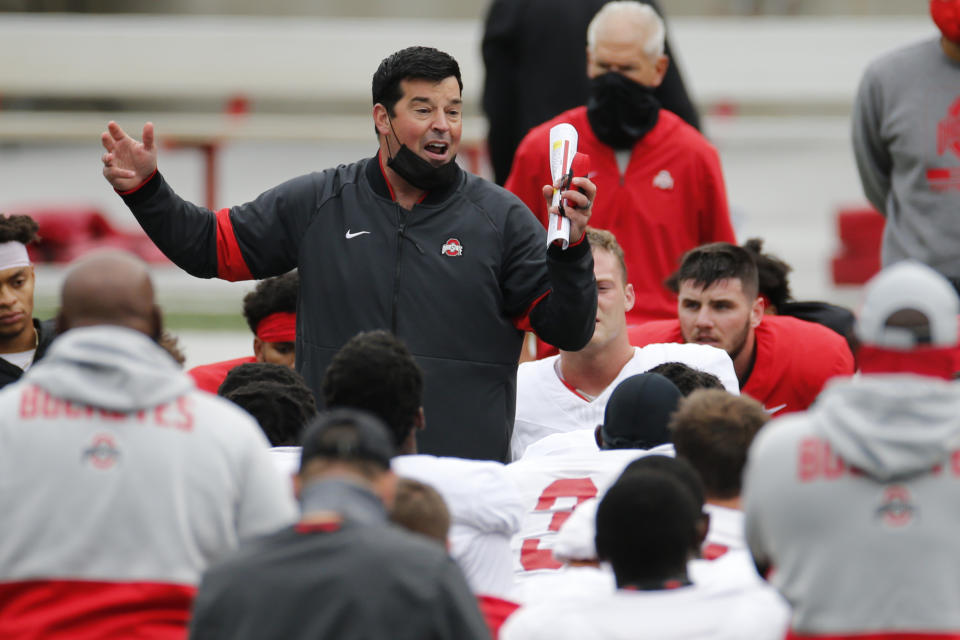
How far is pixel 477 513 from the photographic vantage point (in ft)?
12.3

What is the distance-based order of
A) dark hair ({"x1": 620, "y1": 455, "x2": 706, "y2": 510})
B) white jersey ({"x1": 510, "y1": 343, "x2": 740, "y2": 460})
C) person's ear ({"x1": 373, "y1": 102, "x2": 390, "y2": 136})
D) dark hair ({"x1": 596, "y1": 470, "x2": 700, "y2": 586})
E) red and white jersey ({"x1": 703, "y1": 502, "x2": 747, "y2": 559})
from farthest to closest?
white jersey ({"x1": 510, "y1": 343, "x2": 740, "y2": 460})
person's ear ({"x1": 373, "y1": 102, "x2": 390, "y2": 136})
red and white jersey ({"x1": 703, "y1": 502, "x2": 747, "y2": 559})
dark hair ({"x1": 620, "y1": 455, "x2": 706, "y2": 510})
dark hair ({"x1": 596, "y1": 470, "x2": 700, "y2": 586})

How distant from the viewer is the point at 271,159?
2298 cm

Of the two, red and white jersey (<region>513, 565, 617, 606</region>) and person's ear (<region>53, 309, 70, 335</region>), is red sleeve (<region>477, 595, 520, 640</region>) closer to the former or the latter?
red and white jersey (<region>513, 565, 617, 606</region>)

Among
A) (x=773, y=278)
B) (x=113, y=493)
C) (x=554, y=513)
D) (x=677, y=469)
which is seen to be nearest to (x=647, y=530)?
(x=677, y=469)

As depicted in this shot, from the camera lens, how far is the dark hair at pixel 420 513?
10.7ft

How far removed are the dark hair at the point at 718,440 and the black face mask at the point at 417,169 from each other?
162 cm

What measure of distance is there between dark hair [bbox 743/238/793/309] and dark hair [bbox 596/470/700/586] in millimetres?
3817

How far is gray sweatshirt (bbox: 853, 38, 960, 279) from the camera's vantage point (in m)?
6.05

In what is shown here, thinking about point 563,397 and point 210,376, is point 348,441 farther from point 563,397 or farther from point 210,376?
point 210,376

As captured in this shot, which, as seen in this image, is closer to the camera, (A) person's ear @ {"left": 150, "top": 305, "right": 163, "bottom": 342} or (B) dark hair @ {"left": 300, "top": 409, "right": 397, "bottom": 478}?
(B) dark hair @ {"left": 300, "top": 409, "right": 397, "bottom": 478}

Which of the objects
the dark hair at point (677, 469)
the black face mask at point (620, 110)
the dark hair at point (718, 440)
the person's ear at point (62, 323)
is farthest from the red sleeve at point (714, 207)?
the person's ear at point (62, 323)

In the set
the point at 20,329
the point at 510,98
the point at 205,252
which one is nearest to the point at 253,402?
the point at 205,252

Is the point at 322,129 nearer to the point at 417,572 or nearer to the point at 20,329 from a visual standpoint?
the point at 20,329

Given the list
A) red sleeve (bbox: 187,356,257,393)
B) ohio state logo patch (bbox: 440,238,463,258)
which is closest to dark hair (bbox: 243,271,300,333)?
red sleeve (bbox: 187,356,257,393)
